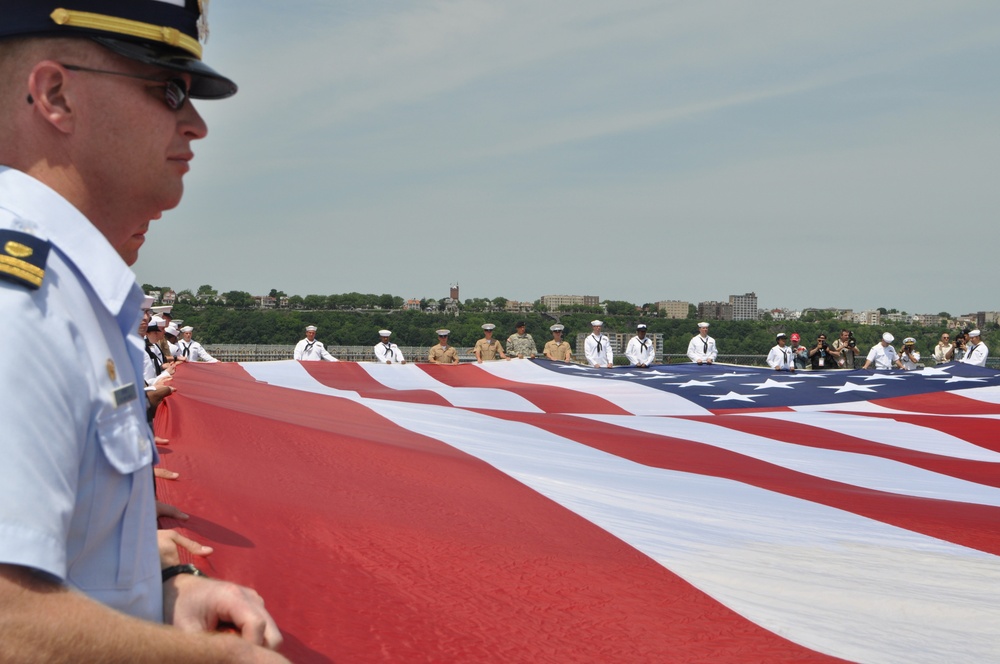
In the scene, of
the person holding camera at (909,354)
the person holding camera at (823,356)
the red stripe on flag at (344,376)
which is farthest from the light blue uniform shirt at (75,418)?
the person holding camera at (909,354)

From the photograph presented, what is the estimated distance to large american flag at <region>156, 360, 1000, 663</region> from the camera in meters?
1.21

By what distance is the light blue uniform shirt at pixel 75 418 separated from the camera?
53cm

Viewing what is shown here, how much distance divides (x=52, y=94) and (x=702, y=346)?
12269 millimetres

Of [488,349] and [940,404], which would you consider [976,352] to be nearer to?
[488,349]

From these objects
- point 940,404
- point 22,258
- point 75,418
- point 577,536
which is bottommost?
point 940,404

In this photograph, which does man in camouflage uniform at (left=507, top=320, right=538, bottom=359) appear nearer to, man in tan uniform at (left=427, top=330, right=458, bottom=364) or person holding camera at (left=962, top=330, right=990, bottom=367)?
man in tan uniform at (left=427, top=330, right=458, bottom=364)

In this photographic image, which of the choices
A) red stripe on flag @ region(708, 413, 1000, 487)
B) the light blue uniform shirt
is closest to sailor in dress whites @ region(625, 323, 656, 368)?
red stripe on flag @ region(708, 413, 1000, 487)

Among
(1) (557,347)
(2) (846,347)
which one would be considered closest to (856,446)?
(1) (557,347)

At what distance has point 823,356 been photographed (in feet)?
36.6

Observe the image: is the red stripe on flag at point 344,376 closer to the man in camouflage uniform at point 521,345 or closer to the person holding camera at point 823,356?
the man in camouflage uniform at point 521,345

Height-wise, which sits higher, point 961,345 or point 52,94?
point 52,94

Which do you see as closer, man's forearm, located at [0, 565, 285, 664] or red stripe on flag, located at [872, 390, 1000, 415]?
man's forearm, located at [0, 565, 285, 664]

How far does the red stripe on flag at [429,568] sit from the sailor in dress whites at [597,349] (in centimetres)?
1000

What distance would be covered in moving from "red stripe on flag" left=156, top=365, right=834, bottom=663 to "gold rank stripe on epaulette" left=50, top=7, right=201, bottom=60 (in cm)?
66
